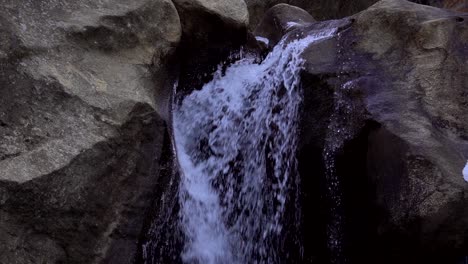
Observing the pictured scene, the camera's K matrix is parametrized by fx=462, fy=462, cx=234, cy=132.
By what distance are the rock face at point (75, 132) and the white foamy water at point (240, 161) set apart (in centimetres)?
65

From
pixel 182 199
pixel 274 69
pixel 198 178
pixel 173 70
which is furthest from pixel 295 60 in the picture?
pixel 182 199

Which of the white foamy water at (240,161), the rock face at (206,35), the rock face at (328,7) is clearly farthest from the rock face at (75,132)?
the rock face at (328,7)

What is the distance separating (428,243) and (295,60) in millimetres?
2351

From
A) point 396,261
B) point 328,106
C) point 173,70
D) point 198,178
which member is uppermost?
point 173,70

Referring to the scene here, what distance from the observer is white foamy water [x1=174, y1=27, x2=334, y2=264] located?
3.94m

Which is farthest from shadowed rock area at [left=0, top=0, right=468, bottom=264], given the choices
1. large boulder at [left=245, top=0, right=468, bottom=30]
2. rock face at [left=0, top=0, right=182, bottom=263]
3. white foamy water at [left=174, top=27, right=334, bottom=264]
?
large boulder at [left=245, top=0, right=468, bottom=30]

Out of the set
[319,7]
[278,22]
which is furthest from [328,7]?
[278,22]

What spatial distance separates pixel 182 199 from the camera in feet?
12.6

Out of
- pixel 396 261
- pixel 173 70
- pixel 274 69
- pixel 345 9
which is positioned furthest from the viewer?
pixel 345 9

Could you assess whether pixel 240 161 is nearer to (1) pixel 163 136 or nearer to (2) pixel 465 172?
(1) pixel 163 136

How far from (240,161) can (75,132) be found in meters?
→ 1.72

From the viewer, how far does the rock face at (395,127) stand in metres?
3.13

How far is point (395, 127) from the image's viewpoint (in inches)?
138

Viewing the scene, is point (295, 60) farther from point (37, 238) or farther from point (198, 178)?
point (37, 238)
